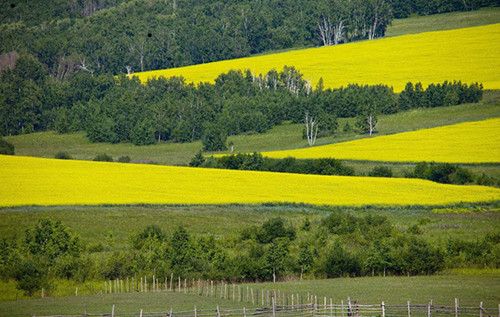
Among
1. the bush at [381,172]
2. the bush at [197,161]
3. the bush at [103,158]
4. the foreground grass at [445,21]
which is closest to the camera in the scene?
the bush at [381,172]

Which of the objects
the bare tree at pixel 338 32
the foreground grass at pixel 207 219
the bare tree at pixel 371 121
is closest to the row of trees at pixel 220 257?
the foreground grass at pixel 207 219

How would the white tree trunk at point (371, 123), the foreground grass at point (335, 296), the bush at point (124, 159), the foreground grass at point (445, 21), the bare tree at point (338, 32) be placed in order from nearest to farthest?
the foreground grass at point (335, 296)
the bush at point (124, 159)
the white tree trunk at point (371, 123)
the foreground grass at point (445, 21)
the bare tree at point (338, 32)

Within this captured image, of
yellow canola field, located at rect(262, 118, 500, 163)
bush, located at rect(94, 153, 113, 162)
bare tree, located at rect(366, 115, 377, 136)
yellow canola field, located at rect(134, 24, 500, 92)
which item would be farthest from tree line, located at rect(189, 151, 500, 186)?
yellow canola field, located at rect(134, 24, 500, 92)

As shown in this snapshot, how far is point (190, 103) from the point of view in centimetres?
15075

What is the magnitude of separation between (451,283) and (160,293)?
15954 mm

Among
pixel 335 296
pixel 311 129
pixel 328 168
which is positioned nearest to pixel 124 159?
pixel 311 129

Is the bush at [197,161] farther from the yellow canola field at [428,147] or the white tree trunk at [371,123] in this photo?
the white tree trunk at [371,123]

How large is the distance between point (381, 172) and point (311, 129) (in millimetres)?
29781

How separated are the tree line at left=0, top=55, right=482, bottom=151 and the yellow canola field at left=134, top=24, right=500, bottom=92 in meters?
6.17

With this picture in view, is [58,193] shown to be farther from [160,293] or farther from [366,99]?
[366,99]

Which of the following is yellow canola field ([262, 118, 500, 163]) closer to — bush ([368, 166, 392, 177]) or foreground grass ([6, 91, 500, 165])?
bush ([368, 166, 392, 177])

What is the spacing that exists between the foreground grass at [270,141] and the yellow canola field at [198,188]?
20.0 meters

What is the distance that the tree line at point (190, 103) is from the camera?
129 metres

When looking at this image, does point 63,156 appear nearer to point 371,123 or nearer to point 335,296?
point 371,123
